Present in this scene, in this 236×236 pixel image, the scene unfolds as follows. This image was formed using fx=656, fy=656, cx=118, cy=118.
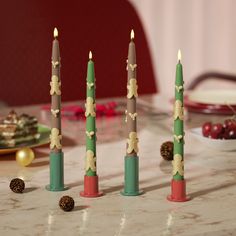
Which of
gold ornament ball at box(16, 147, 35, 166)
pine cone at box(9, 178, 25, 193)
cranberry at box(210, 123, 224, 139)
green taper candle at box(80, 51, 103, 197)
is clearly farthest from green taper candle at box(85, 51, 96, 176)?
cranberry at box(210, 123, 224, 139)

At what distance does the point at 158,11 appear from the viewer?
375cm

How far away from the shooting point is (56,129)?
106 centimetres

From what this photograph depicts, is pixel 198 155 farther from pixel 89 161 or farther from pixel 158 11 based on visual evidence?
pixel 158 11

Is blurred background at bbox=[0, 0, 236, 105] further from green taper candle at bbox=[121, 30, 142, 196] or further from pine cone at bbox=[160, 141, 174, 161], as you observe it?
green taper candle at bbox=[121, 30, 142, 196]

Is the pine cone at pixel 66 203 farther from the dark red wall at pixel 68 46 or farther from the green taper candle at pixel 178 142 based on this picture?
the dark red wall at pixel 68 46

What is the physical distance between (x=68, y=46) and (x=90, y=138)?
179cm

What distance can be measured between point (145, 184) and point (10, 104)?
1595mm

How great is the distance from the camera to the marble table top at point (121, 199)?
0.90 metres

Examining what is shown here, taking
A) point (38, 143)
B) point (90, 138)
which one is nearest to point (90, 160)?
point (90, 138)

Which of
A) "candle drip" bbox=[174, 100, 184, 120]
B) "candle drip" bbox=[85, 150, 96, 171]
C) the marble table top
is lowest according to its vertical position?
the marble table top

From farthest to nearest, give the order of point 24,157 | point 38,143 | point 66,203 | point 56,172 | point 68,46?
point 68,46 < point 38,143 < point 24,157 < point 56,172 < point 66,203

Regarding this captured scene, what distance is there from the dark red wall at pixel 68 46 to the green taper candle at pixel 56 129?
5.25ft

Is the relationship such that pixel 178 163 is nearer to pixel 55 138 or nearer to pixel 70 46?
pixel 55 138

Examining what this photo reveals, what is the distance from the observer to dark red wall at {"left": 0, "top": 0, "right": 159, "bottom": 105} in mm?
2662
